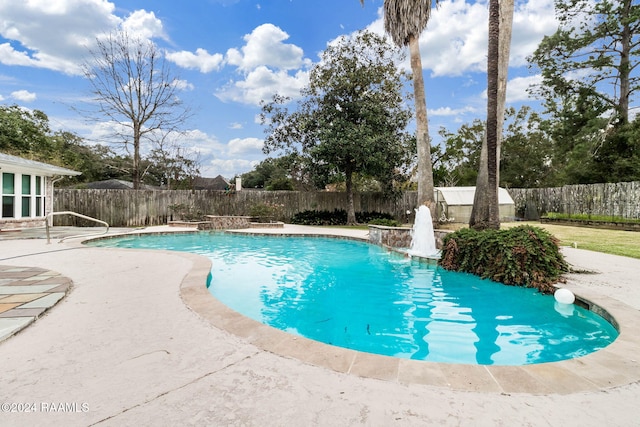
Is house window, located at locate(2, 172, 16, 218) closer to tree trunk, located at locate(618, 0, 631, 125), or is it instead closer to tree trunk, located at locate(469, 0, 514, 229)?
tree trunk, located at locate(469, 0, 514, 229)

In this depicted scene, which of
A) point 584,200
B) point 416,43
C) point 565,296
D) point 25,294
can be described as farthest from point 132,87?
point 584,200

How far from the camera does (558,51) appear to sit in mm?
19969

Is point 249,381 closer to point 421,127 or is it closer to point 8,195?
point 421,127

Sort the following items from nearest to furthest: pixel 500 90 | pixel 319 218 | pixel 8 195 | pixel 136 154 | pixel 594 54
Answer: pixel 500 90 < pixel 8 195 < pixel 319 218 < pixel 136 154 < pixel 594 54

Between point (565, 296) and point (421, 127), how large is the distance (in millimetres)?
8375

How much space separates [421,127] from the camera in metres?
11.5

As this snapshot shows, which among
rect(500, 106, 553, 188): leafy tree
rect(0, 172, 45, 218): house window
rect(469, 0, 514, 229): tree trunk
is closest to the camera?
rect(469, 0, 514, 229): tree trunk

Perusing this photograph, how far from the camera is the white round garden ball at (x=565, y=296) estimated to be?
4.27m

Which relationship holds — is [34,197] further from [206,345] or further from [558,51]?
[558,51]

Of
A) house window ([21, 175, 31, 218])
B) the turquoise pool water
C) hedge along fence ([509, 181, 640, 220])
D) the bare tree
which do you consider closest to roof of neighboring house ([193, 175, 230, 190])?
the bare tree

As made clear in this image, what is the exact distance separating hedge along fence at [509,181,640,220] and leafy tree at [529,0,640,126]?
18.3 feet

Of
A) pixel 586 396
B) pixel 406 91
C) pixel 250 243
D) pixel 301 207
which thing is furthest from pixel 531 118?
pixel 586 396

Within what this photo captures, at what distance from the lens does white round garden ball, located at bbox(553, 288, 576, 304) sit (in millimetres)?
4273

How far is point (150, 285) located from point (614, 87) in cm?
2646
